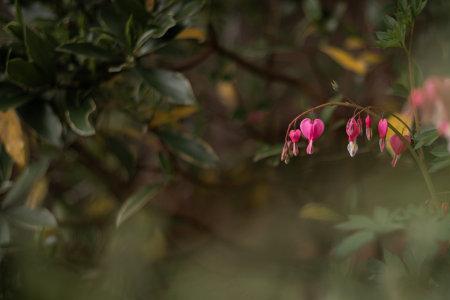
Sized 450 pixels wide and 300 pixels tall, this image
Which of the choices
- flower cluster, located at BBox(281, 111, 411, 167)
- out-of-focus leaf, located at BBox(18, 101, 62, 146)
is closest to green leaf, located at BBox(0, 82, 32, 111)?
out-of-focus leaf, located at BBox(18, 101, 62, 146)

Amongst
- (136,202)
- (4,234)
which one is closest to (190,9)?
(136,202)

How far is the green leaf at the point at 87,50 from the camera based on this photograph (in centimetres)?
92

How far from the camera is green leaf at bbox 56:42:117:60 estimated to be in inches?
36.3

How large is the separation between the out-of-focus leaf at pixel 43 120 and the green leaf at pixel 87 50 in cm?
11

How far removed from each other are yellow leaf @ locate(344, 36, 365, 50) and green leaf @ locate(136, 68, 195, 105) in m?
0.53

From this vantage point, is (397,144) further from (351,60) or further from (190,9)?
(351,60)

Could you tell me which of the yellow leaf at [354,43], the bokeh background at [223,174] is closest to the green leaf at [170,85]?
the bokeh background at [223,174]

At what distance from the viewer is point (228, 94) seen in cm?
164

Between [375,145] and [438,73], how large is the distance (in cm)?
17

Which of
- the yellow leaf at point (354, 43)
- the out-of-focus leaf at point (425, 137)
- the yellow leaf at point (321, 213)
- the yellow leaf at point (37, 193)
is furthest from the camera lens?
the yellow leaf at point (354, 43)

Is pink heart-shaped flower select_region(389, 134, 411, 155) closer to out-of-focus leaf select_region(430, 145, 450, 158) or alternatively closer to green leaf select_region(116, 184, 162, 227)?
out-of-focus leaf select_region(430, 145, 450, 158)

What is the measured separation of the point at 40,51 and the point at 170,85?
0.20m

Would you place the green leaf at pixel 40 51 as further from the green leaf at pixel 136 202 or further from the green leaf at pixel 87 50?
the green leaf at pixel 136 202

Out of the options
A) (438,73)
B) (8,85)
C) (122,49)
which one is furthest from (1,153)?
(438,73)
